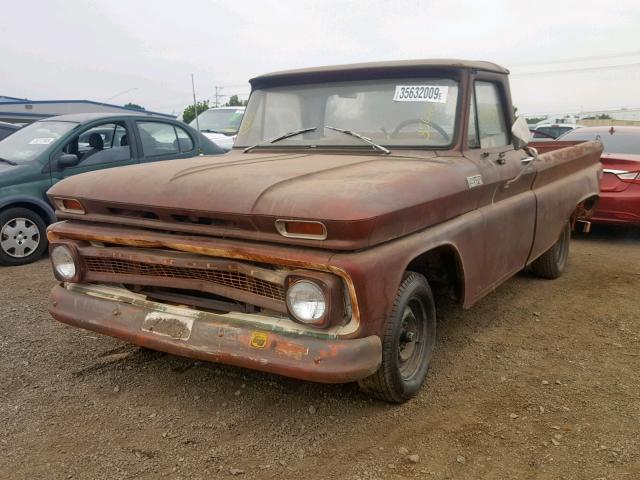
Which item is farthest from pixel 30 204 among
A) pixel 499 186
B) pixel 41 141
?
pixel 499 186

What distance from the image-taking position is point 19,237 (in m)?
5.93

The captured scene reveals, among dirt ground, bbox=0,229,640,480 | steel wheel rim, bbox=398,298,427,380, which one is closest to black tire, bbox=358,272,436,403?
steel wheel rim, bbox=398,298,427,380

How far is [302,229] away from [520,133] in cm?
207

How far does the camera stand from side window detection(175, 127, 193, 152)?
290 inches

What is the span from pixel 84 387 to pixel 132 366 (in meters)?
0.32

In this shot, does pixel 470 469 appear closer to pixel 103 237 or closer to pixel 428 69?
pixel 103 237

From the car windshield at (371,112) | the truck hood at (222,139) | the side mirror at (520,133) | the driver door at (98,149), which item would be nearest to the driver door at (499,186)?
the side mirror at (520,133)

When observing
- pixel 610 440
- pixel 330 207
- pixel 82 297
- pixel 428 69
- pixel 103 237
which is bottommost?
pixel 610 440

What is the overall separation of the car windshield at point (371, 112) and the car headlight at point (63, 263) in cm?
150

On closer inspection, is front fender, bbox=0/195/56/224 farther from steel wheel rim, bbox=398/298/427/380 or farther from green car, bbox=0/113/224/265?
steel wheel rim, bbox=398/298/427/380

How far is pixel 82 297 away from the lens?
10.1 ft

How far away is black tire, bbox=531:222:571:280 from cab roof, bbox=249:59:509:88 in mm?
1762


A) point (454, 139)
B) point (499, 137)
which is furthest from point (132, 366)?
point (499, 137)

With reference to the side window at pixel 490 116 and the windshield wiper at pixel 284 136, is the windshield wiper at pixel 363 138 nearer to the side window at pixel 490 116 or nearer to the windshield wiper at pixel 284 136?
the windshield wiper at pixel 284 136
